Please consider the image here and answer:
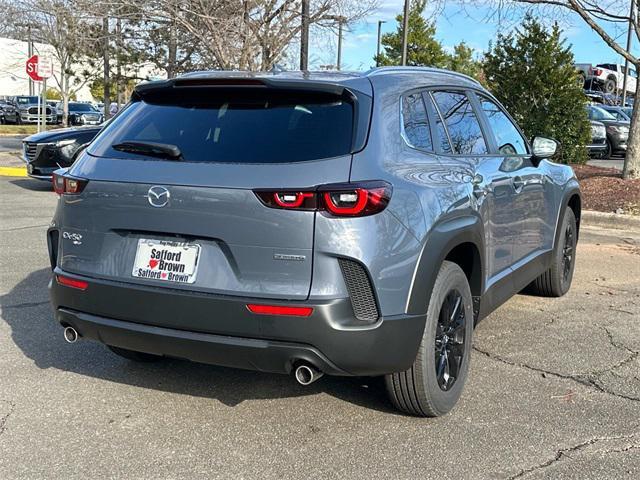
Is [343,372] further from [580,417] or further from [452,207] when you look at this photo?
[580,417]

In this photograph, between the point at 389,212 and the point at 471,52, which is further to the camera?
the point at 471,52

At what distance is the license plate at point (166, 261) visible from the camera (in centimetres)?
310

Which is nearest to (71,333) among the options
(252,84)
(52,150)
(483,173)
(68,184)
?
(68,184)

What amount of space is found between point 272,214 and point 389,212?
19.7 inches

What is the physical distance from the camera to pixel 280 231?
9.68ft

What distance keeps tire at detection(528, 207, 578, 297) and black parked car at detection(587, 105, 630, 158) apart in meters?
14.7

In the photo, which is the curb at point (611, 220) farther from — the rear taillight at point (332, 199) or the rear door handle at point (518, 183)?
the rear taillight at point (332, 199)

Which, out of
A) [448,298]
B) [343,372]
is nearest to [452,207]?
[448,298]

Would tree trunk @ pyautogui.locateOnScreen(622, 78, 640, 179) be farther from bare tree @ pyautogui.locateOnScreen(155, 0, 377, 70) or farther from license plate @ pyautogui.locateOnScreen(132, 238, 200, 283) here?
license plate @ pyautogui.locateOnScreen(132, 238, 200, 283)

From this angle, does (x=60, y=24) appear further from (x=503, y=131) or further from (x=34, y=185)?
(x=503, y=131)

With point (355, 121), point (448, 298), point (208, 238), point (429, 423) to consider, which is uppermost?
point (355, 121)

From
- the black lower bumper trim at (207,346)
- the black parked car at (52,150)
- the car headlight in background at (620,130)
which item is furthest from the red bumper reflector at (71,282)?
the car headlight in background at (620,130)

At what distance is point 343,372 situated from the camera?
122 inches

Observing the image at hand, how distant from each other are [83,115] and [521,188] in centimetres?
3417
